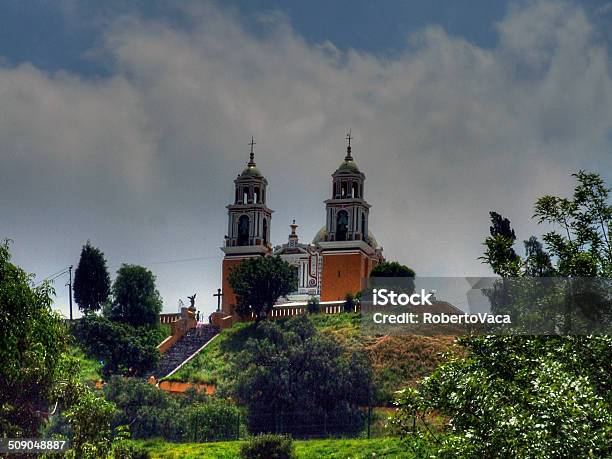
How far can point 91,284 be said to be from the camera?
2815 inches

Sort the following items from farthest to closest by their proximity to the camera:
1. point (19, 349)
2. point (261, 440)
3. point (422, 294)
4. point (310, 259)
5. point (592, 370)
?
point (310, 259) → point (422, 294) → point (261, 440) → point (19, 349) → point (592, 370)

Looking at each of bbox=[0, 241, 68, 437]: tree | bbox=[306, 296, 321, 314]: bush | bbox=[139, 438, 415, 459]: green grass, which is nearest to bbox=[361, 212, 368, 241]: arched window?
bbox=[306, 296, 321, 314]: bush

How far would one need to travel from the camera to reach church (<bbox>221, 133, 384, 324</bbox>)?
75.8 m

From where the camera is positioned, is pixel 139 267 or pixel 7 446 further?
pixel 139 267

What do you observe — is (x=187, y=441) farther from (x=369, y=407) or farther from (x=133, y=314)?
(x=133, y=314)

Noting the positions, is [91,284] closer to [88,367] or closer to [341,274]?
[88,367]

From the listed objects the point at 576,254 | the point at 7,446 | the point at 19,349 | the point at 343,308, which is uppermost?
the point at 343,308

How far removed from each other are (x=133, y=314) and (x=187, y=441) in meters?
21.8

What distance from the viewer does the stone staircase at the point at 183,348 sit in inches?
2527

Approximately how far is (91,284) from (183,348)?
24.6 ft

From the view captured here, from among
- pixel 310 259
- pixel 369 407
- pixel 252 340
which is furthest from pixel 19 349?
pixel 310 259

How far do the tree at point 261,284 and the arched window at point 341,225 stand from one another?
8302mm

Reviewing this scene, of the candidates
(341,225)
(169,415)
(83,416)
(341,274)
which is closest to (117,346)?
(169,415)

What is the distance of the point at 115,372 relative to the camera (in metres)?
61.7
